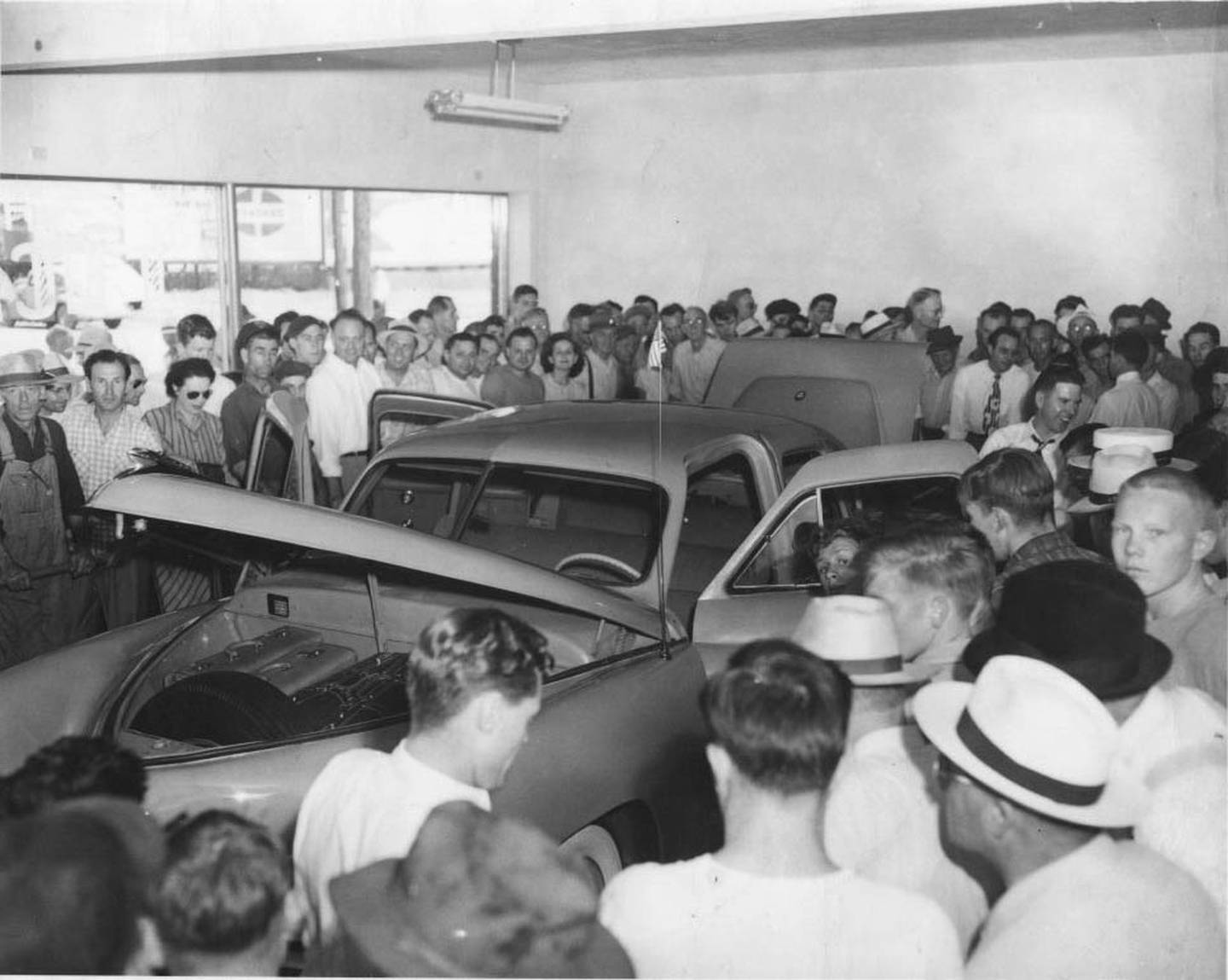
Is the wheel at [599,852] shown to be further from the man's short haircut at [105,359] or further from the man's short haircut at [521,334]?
the man's short haircut at [521,334]

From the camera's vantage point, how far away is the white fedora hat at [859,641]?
2.46m

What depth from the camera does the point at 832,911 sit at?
1.83m

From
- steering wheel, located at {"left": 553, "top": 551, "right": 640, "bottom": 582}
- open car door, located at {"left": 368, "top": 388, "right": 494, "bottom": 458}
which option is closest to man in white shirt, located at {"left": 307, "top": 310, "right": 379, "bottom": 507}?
open car door, located at {"left": 368, "top": 388, "right": 494, "bottom": 458}

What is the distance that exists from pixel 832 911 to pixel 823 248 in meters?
11.4

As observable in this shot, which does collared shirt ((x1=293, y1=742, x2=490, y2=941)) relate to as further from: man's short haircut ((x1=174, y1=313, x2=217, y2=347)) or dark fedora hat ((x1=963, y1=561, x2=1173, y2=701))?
man's short haircut ((x1=174, y1=313, x2=217, y2=347))

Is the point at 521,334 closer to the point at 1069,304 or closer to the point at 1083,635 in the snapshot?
the point at 1083,635

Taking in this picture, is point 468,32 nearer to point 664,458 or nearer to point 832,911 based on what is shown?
point 664,458

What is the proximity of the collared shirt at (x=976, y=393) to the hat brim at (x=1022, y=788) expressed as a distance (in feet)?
19.1

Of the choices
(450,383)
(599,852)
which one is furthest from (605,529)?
(450,383)

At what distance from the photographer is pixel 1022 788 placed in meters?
1.93

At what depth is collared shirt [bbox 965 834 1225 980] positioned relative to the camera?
1.91 meters

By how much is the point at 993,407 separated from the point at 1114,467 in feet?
12.5

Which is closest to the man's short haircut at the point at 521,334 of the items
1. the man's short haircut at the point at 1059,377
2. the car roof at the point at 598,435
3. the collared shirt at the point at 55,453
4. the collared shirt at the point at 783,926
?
the car roof at the point at 598,435

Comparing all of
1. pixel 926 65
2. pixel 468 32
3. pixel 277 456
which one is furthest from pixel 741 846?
pixel 926 65
